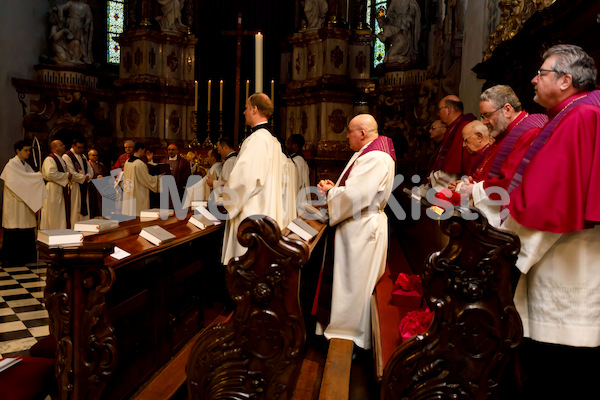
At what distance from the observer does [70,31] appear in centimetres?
1418

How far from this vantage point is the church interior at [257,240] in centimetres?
240

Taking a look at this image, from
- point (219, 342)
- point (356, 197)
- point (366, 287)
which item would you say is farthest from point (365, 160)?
point (219, 342)

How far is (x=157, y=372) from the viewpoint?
338cm

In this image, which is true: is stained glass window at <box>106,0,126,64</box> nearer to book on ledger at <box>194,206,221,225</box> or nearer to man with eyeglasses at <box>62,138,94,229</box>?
man with eyeglasses at <box>62,138,94,229</box>

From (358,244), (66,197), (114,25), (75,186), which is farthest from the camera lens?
(114,25)

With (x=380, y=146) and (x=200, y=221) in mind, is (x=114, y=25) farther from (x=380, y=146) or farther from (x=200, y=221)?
(x=380, y=146)

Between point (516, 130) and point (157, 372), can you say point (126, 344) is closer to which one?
point (157, 372)

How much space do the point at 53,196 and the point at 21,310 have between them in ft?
11.7

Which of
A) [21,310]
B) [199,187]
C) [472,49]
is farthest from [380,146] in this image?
[199,187]

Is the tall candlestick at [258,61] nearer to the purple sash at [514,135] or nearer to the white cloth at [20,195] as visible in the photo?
the purple sash at [514,135]

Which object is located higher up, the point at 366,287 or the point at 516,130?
the point at 516,130

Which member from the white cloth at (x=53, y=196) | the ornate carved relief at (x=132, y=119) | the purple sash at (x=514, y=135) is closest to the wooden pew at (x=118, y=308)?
the purple sash at (x=514, y=135)

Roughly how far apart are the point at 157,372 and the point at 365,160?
7.19ft

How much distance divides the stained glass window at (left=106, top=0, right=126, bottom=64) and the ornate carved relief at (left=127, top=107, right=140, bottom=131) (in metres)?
2.69
